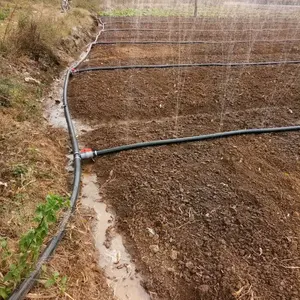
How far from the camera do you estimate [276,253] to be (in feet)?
6.54

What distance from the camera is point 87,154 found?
2.85m

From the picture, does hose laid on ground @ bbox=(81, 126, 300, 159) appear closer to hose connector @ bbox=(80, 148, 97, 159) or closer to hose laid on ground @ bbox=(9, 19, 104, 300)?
hose connector @ bbox=(80, 148, 97, 159)

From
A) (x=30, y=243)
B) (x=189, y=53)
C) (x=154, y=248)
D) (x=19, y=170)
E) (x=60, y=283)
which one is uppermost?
(x=30, y=243)

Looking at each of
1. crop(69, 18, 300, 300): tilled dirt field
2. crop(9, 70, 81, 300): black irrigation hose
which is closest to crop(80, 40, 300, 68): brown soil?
crop(69, 18, 300, 300): tilled dirt field

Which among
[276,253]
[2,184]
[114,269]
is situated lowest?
[114,269]

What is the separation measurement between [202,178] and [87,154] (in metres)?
1.06

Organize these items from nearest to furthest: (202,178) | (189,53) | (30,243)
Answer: (30,243) → (202,178) → (189,53)

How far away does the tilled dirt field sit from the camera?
1.91 m

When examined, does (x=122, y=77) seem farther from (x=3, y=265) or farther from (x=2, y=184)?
(x=3, y=265)

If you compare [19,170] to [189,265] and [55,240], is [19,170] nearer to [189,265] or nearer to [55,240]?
[55,240]

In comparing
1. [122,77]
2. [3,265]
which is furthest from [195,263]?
[122,77]

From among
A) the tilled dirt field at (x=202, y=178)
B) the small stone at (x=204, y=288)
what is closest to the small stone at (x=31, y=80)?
the tilled dirt field at (x=202, y=178)

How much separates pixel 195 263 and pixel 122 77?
3.27 meters

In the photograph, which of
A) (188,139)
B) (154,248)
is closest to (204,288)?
(154,248)
